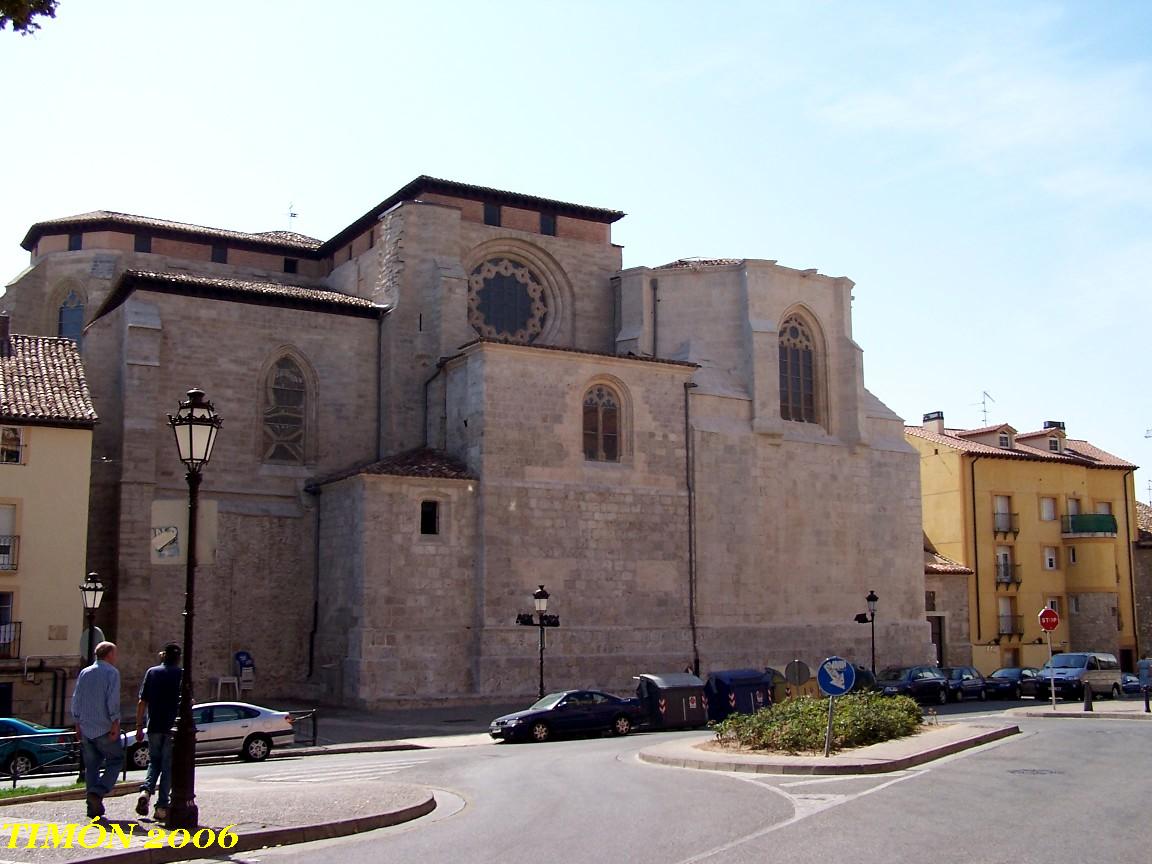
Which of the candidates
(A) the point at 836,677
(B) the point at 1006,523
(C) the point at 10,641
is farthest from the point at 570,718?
(B) the point at 1006,523

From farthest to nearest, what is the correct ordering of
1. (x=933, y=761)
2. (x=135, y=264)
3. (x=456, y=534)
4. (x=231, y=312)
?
(x=135, y=264) → (x=231, y=312) → (x=456, y=534) → (x=933, y=761)

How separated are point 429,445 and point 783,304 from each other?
12342 mm

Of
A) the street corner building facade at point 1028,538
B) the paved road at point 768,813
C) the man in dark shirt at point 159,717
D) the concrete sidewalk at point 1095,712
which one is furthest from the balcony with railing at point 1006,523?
the man in dark shirt at point 159,717

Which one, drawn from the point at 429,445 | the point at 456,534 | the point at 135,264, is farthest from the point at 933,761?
the point at 135,264

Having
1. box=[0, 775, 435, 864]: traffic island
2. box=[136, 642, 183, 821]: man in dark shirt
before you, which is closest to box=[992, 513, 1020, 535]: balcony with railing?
box=[0, 775, 435, 864]: traffic island

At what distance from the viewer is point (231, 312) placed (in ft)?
109

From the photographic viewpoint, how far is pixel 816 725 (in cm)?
1836

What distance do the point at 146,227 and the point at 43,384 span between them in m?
11.8

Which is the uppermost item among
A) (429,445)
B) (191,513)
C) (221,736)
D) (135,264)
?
(135,264)

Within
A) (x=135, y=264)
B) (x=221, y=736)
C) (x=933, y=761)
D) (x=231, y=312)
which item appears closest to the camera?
(x=933, y=761)

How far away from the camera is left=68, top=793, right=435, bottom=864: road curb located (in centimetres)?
952

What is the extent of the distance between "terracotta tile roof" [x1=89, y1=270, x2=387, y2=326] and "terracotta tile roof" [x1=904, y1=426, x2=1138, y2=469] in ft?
73.9

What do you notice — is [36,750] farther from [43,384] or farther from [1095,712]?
[1095,712]

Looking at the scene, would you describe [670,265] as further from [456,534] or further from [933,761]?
[933,761]
